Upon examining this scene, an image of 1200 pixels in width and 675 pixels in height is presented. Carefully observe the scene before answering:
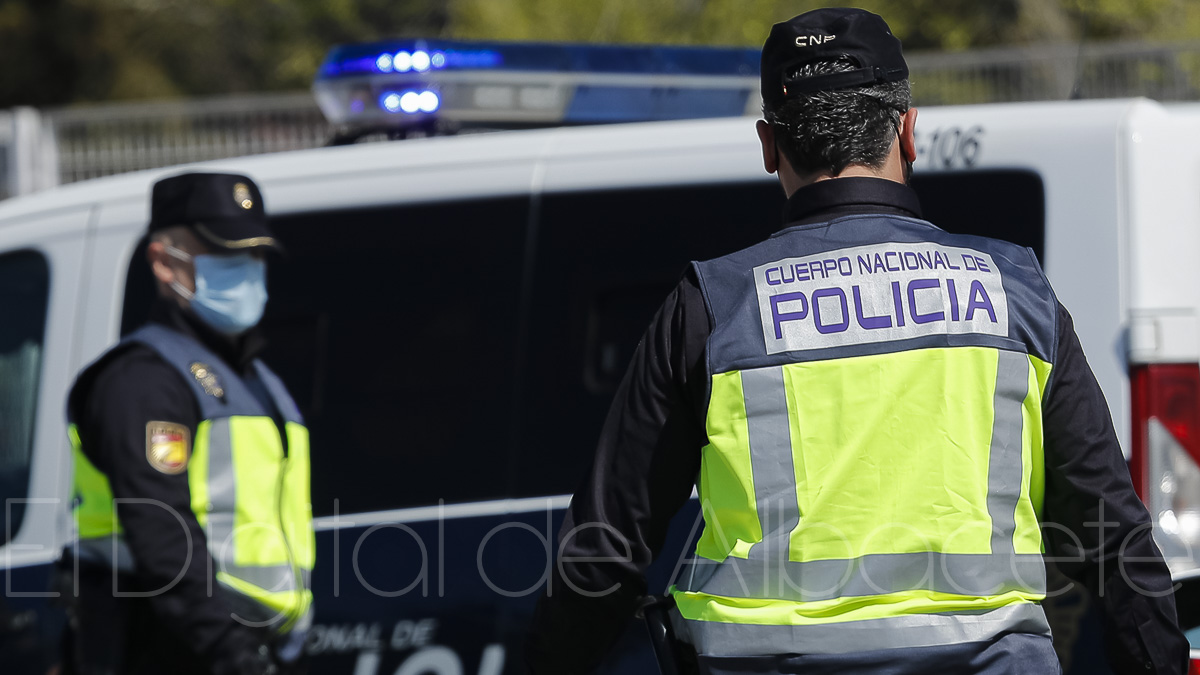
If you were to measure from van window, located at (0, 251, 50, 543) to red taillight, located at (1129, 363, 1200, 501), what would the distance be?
2.47m

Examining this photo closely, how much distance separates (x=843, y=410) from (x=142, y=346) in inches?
59.0

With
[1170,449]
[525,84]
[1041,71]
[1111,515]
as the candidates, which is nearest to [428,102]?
[525,84]

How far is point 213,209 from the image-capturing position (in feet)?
8.81

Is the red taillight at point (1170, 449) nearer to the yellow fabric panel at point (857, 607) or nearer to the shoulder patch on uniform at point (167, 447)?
the yellow fabric panel at point (857, 607)

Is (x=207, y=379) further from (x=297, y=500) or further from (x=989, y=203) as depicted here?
(x=989, y=203)

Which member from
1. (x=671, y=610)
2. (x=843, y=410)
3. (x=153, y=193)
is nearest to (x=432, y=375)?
(x=153, y=193)

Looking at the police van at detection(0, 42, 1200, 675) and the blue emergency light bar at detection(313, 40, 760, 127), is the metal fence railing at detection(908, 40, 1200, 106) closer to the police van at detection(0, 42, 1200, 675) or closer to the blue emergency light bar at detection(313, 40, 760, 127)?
the blue emergency light bar at detection(313, 40, 760, 127)

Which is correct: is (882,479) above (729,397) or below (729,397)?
below

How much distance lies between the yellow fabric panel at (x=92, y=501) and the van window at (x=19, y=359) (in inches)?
27.5

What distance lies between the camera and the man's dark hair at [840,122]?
5.46ft

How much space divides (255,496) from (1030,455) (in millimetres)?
1505

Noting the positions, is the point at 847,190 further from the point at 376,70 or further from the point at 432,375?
the point at 376,70

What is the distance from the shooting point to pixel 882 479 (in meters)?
1.57

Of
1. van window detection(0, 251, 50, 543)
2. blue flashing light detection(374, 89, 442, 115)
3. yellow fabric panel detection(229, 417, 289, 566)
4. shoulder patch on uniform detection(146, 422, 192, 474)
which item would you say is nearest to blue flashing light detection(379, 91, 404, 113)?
blue flashing light detection(374, 89, 442, 115)
